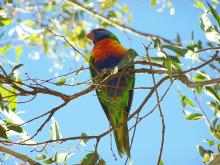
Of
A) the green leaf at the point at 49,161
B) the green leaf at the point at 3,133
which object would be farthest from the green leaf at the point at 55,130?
the green leaf at the point at 3,133

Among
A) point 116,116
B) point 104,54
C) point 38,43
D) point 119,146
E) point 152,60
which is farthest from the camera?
point 38,43

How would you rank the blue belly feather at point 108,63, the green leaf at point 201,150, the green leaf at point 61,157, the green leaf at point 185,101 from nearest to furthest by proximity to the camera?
the green leaf at point 61,157
the green leaf at point 201,150
the green leaf at point 185,101
the blue belly feather at point 108,63

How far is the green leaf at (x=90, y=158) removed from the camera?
139cm

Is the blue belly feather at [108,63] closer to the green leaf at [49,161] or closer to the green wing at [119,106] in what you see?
the green wing at [119,106]

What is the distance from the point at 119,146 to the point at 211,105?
0.51 metres

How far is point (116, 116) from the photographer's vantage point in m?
2.26

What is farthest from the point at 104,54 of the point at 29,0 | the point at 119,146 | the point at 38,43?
the point at 38,43

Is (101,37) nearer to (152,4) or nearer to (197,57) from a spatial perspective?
(152,4)

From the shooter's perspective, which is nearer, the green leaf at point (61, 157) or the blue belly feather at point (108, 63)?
the green leaf at point (61, 157)

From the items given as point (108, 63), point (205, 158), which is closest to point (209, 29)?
point (205, 158)

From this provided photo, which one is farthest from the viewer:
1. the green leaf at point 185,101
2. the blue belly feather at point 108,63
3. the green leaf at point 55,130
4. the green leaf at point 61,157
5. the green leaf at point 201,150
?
the blue belly feather at point 108,63

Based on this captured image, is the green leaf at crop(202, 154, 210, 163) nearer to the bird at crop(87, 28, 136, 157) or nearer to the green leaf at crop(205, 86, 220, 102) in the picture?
the green leaf at crop(205, 86, 220, 102)

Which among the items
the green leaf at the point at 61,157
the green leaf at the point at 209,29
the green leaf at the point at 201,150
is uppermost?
the green leaf at the point at 209,29

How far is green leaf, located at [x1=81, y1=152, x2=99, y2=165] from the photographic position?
1394mm
